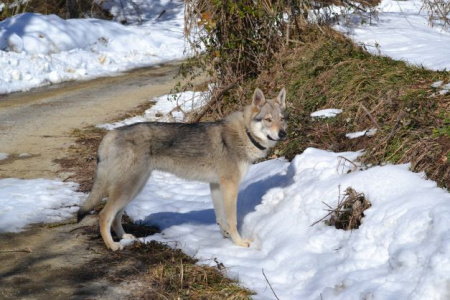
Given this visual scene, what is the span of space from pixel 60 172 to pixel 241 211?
3.20 m

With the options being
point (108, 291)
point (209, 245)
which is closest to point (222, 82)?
point (209, 245)

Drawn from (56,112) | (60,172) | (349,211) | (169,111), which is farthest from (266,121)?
(56,112)

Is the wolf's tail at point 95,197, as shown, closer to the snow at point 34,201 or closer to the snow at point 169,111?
the snow at point 34,201

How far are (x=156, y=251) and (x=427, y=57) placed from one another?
607cm

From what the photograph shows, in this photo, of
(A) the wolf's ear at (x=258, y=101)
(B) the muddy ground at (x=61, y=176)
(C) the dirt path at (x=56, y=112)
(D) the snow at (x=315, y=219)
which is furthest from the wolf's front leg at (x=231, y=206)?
(C) the dirt path at (x=56, y=112)

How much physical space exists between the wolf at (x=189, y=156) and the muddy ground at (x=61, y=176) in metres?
0.45

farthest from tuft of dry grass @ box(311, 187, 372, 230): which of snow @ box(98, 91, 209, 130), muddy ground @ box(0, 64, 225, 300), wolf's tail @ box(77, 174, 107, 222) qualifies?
snow @ box(98, 91, 209, 130)

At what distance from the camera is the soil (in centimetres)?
553

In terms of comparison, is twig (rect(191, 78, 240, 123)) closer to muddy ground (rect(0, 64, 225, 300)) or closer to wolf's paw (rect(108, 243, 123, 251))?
muddy ground (rect(0, 64, 225, 300))

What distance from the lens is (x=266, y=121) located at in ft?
22.8

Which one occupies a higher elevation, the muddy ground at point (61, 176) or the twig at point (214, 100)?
the twig at point (214, 100)

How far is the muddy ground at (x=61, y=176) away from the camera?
551cm

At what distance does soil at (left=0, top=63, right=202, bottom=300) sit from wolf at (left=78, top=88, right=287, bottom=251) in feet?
1.50

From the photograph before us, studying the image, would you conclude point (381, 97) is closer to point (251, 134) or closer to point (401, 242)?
point (251, 134)
